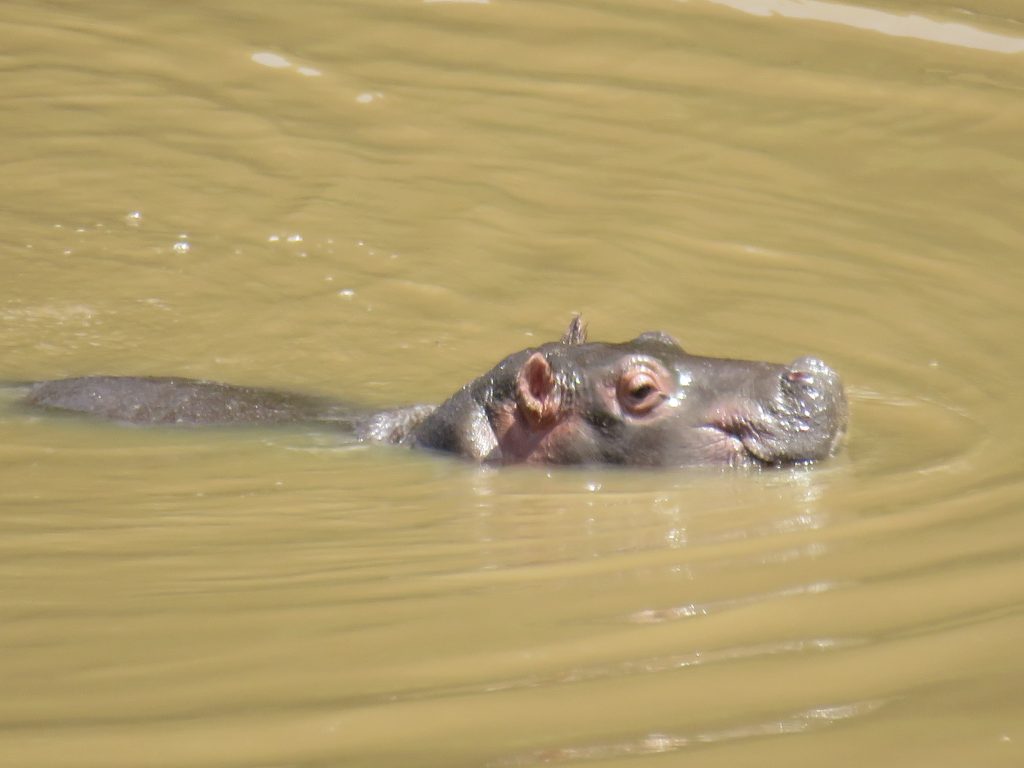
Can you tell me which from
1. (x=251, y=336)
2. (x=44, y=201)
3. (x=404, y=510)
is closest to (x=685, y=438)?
(x=404, y=510)

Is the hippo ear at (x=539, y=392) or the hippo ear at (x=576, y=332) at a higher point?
the hippo ear at (x=576, y=332)

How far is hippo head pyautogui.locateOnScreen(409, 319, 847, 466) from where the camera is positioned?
6020mm

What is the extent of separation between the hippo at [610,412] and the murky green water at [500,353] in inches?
8.2

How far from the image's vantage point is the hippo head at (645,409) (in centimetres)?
602

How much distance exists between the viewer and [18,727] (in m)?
2.81

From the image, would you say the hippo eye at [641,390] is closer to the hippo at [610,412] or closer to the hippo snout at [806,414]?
the hippo at [610,412]

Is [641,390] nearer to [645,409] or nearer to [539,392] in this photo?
[645,409]

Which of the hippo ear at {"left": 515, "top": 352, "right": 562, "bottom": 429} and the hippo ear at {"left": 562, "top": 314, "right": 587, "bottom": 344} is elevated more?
the hippo ear at {"left": 562, "top": 314, "right": 587, "bottom": 344}

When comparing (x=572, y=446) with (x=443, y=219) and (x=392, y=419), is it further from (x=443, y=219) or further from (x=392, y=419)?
(x=443, y=219)

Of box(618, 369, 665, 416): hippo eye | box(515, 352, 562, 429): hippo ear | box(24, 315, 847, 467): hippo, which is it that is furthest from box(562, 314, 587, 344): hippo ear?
box(618, 369, 665, 416): hippo eye

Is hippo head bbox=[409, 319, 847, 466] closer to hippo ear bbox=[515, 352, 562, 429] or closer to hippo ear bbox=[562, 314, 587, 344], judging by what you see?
hippo ear bbox=[515, 352, 562, 429]

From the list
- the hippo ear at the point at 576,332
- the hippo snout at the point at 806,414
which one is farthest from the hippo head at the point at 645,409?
the hippo ear at the point at 576,332

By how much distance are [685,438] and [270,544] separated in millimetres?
2108

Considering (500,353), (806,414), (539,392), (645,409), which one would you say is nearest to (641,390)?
(645,409)
